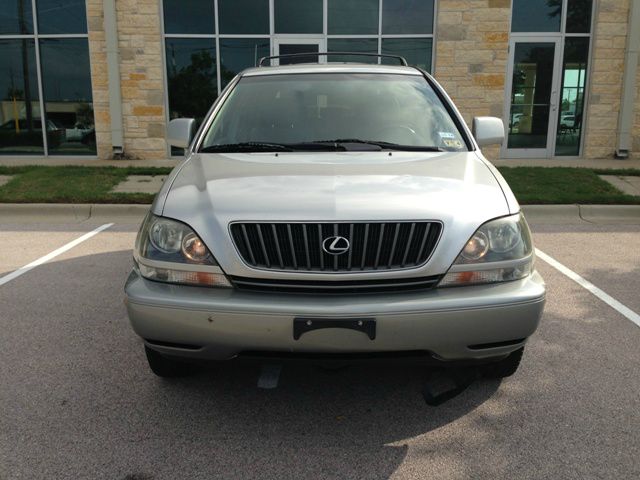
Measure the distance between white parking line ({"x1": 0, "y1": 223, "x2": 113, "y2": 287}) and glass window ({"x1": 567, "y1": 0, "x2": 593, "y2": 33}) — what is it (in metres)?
10.6

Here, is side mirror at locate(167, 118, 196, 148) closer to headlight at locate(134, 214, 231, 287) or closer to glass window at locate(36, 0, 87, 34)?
headlight at locate(134, 214, 231, 287)

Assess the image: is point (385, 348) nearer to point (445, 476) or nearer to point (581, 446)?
point (445, 476)

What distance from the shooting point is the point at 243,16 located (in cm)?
1315

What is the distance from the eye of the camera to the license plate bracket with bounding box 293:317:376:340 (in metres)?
2.49

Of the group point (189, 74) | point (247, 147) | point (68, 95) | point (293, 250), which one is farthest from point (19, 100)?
point (293, 250)

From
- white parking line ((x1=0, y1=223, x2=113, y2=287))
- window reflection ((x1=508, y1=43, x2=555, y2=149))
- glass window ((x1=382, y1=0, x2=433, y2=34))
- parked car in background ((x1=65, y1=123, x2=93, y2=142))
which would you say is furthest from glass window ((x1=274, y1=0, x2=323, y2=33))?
white parking line ((x1=0, y1=223, x2=113, y2=287))

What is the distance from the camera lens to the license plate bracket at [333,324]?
2.49 m

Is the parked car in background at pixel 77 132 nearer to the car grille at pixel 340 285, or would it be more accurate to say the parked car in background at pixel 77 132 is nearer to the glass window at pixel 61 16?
the glass window at pixel 61 16

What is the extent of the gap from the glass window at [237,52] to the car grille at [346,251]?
1122cm

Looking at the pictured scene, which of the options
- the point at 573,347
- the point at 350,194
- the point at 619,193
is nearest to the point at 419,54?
the point at 619,193

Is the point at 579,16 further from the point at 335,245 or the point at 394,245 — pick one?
the point at 335,245

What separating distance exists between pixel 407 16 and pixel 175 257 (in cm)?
1163

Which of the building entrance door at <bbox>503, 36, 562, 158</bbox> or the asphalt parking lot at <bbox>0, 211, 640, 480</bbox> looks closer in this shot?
the asphalt parking lot at <bbox>0, 211, 640, 480</bbox>

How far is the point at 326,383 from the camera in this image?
3.32 m
